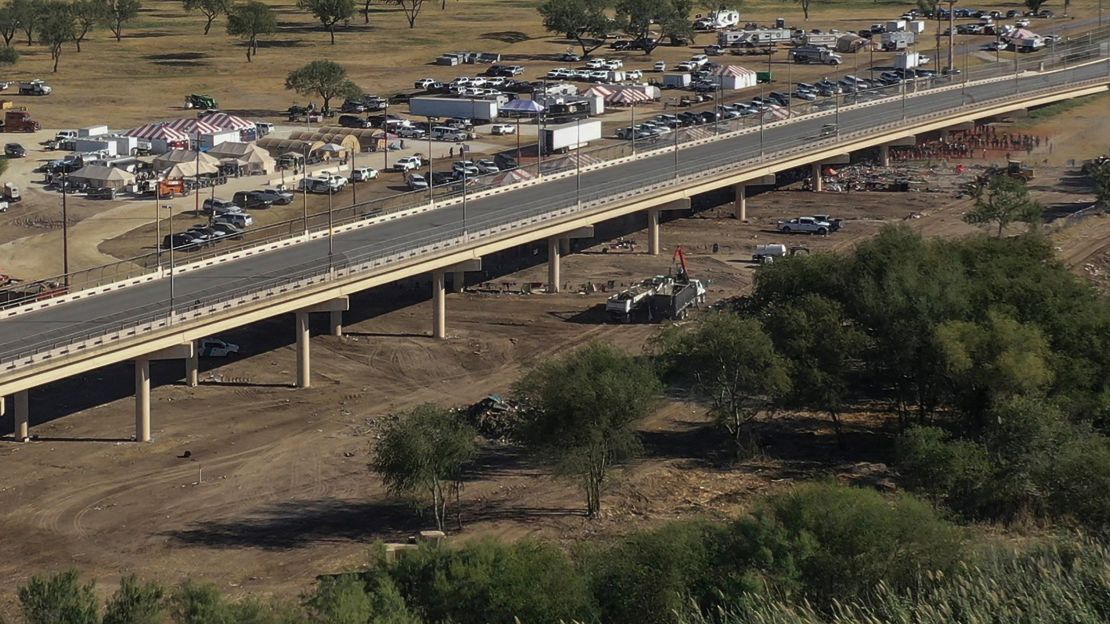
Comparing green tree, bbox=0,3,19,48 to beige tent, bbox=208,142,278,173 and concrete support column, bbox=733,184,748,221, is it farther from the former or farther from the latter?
concrete support column, bbox=733,184,748,221

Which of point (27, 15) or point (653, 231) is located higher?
point (27, 15)

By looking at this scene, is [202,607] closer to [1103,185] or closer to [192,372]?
[192,372]

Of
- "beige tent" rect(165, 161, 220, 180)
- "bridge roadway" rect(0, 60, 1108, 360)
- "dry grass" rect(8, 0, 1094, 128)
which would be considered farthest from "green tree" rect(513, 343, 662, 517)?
"dry grass" rect(8, 0, 1094, 128)

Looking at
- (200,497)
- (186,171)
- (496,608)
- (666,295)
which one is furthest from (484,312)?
(496,608)

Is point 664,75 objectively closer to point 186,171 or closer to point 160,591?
point 186,171

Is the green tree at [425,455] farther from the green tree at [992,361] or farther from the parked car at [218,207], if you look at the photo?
the parked car at [218,207]

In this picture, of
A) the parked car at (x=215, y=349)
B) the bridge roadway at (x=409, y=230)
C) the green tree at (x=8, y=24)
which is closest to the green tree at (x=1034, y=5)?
the bridge roadway at (x=409, y=230)

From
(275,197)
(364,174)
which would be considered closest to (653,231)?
(275,197)
